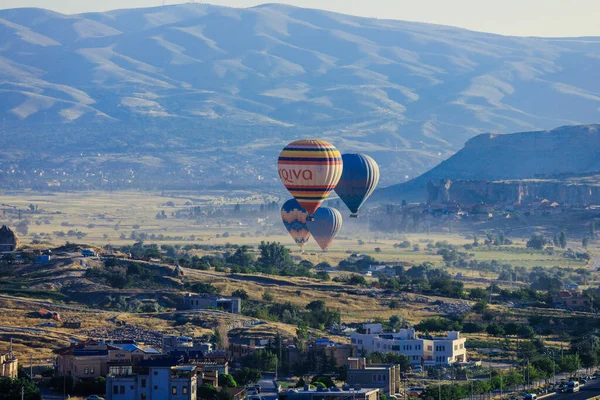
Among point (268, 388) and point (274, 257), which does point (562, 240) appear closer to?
point (274, 257)

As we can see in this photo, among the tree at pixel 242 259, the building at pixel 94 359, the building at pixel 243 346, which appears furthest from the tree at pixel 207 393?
the tree at pixel 242 259

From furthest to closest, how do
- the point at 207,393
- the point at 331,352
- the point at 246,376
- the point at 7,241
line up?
the point at 7,241 → the point at 331,352 → the point at 246,376 → the point at 207,393

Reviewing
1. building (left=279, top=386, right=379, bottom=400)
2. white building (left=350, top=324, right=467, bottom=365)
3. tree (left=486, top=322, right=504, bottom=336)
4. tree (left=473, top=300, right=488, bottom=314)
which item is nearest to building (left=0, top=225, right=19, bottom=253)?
tree (left=473, top=300, right=488, bottom=314)

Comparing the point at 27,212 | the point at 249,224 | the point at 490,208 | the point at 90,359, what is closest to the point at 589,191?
the point at 490,208

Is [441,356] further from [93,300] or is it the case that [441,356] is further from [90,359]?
[93,300]

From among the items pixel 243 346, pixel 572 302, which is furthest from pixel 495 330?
pixel 243 346

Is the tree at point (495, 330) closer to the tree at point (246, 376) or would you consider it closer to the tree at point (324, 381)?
the tree at point (324, 381)
